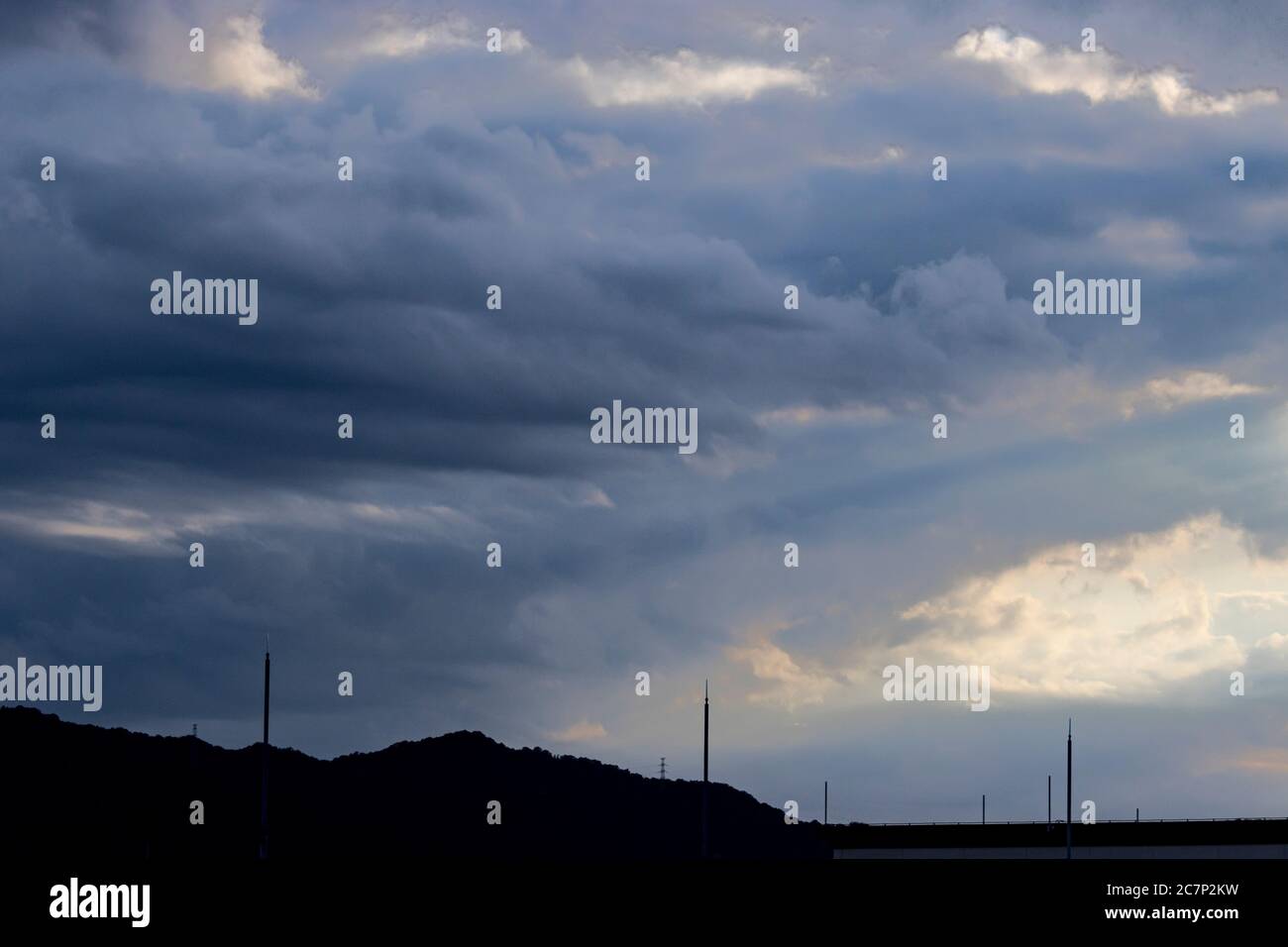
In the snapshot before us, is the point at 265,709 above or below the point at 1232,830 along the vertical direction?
above

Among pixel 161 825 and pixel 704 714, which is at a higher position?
→ pixel 704 714
